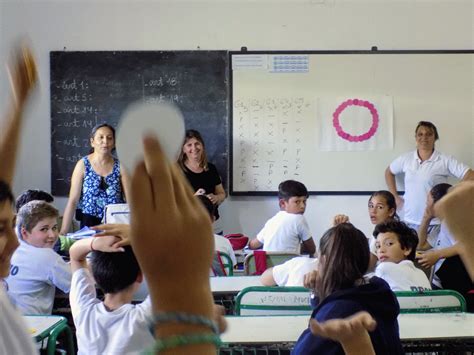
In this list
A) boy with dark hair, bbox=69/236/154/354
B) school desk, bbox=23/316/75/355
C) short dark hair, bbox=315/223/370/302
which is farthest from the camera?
school desk, bbox=23/316/75/355

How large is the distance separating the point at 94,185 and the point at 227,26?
1.99 metres

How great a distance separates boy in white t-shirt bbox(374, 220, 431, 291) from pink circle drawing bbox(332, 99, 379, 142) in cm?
265

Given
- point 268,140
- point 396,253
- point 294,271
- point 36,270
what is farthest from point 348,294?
point 268,140

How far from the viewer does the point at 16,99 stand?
0.38m

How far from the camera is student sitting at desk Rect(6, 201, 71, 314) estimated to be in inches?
127

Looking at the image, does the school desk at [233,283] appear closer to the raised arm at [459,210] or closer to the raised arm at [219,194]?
the raised arm at [219,194]

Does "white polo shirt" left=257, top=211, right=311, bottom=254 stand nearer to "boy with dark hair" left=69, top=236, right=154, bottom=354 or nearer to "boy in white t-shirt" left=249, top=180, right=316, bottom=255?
"boy in white t-shirt" left=249, top=180, right=316, bottom=255

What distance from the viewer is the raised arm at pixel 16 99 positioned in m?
0.38

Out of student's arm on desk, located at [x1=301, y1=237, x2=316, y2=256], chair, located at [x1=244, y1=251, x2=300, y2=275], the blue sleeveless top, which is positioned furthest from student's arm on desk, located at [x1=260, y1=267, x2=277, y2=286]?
the blue sleeveless top

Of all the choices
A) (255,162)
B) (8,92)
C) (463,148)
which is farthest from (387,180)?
(8,92)

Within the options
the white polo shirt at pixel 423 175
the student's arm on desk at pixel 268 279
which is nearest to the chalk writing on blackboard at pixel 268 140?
the white polo shirt at pixel 423 175

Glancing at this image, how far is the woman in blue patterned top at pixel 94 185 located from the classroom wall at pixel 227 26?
1.88ft

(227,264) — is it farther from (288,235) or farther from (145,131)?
(145,131)

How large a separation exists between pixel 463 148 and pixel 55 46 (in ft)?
13.1
